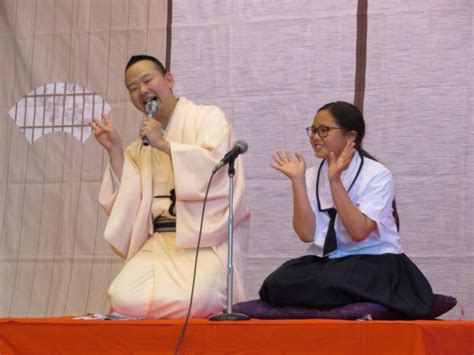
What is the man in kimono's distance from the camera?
3561mm

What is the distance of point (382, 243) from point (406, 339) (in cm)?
72

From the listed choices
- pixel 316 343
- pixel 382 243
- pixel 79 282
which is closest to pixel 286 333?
pixel 316 343

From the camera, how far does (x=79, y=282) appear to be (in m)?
4.81

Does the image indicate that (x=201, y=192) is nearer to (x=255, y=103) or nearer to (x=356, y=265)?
(x=356, y=265)

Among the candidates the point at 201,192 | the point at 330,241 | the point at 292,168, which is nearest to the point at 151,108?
the point at 201,192

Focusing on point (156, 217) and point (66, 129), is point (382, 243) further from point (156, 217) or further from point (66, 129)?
point (66, 129)

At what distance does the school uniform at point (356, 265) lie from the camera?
3191 mm

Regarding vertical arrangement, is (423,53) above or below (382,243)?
above

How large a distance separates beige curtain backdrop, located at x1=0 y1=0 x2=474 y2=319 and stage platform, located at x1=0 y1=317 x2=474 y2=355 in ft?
5.08

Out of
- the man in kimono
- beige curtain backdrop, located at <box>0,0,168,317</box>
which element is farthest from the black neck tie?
beige curtain backdrop, located at <box>0,0,168,317</box>

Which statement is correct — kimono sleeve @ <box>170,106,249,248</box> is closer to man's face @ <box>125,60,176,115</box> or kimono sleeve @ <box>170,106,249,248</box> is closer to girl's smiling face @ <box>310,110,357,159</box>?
man's face @ <box>125,60,176,115</box>

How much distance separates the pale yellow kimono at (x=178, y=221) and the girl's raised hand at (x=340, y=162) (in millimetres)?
546

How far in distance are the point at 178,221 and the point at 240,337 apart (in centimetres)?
88

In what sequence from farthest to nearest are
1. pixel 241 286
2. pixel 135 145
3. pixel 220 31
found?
pixel 220 31 → pixel 135 145 → pixel 241 286
